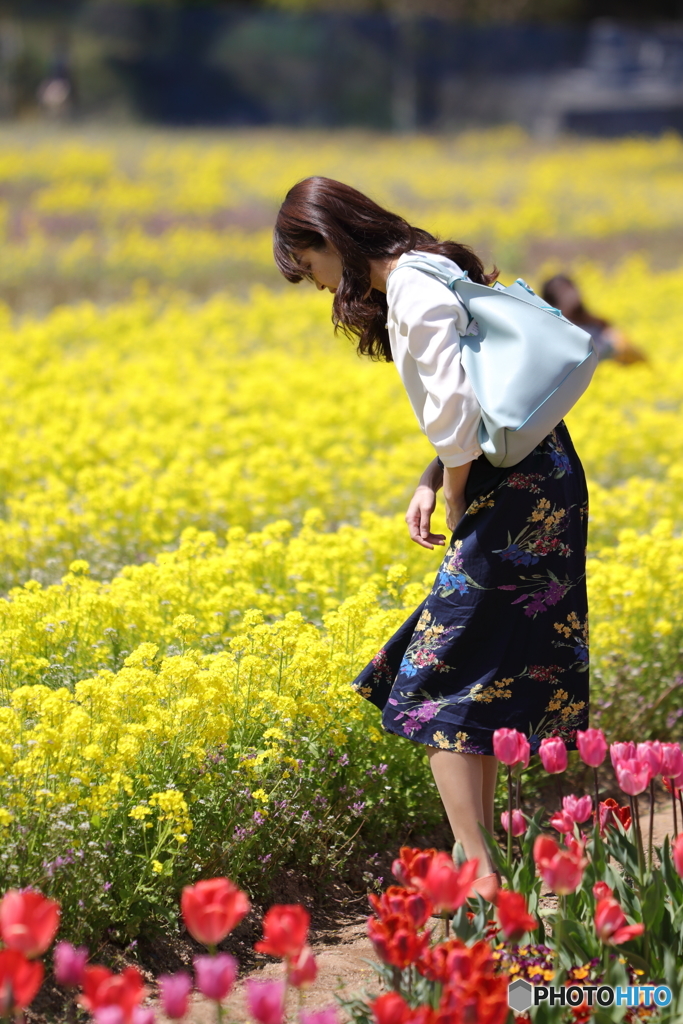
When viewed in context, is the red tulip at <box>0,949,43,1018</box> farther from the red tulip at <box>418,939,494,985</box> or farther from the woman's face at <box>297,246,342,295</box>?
the woman's face at <box>297,246,342,295</box>

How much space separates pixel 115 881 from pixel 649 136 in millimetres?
31490

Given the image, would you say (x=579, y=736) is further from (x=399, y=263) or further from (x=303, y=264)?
(x=303, y=264)

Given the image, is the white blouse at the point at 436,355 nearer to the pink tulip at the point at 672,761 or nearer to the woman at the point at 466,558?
the woman at the point at 466,558

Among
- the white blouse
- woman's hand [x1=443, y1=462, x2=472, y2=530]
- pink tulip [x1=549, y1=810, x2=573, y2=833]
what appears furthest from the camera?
woman's hand [x1=443, y1=462, x2=472, y2=530]

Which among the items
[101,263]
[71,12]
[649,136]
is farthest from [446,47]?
[101,263]

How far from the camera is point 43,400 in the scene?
6.46 meters

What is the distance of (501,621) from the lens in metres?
2.35

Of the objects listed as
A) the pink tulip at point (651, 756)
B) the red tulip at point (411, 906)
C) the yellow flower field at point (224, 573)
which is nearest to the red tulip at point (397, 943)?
the red tulip at point (411, 906)

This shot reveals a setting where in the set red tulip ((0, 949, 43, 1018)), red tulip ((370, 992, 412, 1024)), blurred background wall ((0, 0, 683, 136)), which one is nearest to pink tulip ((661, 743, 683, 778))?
red tulip ((370, 992, 412, 1024))

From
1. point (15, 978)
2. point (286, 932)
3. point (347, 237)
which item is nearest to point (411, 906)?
point (286, 932)

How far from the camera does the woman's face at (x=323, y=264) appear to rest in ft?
8.15

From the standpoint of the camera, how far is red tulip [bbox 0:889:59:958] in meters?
1.48

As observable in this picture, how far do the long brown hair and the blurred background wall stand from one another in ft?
85.1

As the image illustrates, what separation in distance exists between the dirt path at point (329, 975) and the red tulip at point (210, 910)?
0.78 meters
